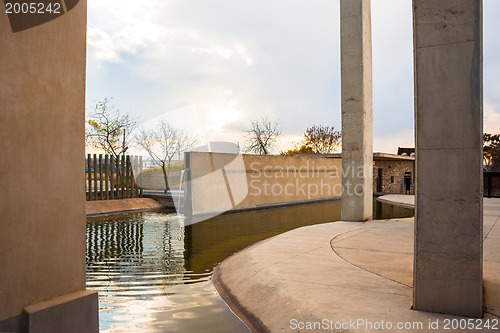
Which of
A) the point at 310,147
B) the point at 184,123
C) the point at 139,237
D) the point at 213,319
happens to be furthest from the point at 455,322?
the point at 310,147

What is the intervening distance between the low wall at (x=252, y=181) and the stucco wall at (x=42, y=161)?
8891 millimetres

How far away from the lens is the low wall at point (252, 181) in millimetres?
12297

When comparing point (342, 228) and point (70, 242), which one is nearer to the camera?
point (70, 242)

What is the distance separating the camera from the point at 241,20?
15547 millimetres

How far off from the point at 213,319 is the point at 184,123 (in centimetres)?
2412

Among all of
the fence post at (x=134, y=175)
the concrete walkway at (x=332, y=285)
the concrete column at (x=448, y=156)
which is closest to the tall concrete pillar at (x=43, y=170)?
the concrete walkway at (x=332, y=285)

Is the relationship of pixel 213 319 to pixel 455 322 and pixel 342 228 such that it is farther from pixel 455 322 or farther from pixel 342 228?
pixel 342 228

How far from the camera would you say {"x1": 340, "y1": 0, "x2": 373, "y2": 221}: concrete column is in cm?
945

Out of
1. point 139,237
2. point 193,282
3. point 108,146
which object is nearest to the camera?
point 193,282

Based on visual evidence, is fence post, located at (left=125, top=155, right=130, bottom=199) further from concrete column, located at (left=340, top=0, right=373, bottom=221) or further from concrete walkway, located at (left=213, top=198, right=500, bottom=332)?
concrete walkway, located at (left=213, top=198, right=500, bottom=332)

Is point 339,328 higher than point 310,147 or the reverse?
the reverse

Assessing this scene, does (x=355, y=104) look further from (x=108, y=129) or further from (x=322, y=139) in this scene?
(x=322, y=139)

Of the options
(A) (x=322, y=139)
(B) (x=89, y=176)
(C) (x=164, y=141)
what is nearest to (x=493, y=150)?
(A) (x=322, y=139)

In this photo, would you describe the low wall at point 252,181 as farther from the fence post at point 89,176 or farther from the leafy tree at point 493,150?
the leafy tree at point 493,150
